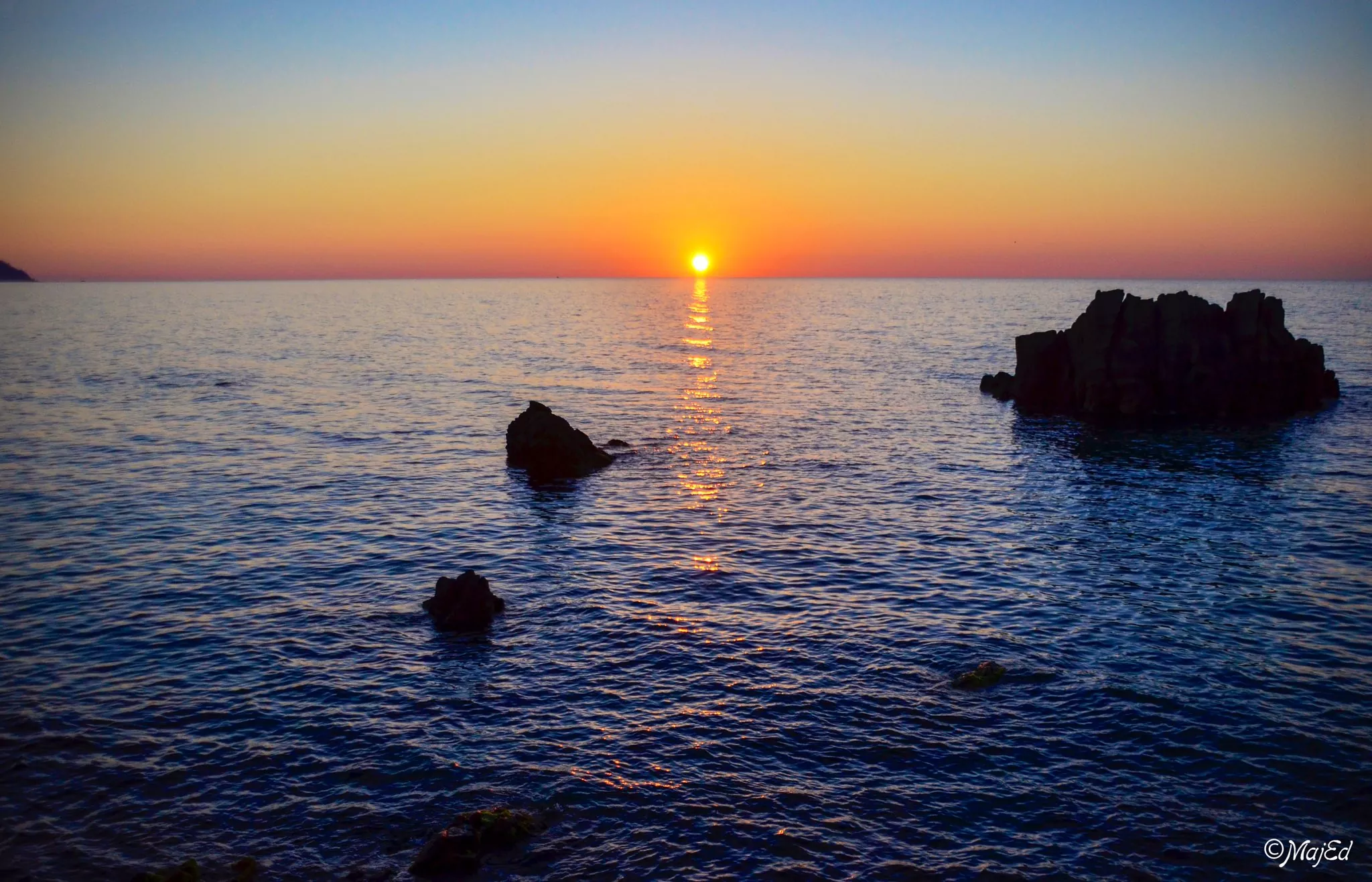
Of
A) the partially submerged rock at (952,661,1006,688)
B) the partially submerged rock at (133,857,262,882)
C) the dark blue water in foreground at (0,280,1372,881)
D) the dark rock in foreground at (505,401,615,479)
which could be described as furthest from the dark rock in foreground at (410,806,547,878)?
the dark rock in foreground at (505,401,615,479)

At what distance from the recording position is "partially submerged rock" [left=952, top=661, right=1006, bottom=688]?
30.6m

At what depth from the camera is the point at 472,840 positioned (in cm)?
2181

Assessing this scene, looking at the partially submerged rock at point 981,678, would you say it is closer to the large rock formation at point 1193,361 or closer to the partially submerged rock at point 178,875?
the partially submerged rock at point 178,875

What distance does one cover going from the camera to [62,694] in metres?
29.9

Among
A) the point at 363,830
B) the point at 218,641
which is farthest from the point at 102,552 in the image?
the point at 363,830

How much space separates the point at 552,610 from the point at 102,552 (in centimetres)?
2411

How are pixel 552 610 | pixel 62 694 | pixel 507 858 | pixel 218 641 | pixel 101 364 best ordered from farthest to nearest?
1. pixel 101 364
2. pixel 552 610
3. pixel 218 641
4. pixel 62 694
5. pixel 507 858

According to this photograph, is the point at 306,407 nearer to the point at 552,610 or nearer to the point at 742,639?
the point at 552,610

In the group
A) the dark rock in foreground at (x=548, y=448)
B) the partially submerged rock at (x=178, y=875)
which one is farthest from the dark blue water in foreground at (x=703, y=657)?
the dark rock in foreground at (x=548, y=448)

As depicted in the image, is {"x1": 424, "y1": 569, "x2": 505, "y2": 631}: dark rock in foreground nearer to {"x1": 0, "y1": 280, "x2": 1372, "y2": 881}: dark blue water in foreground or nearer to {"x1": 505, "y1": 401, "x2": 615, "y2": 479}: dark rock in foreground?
{"x1": 0, "y1": 280, "x2": 1372, "y2": 881}: dark blue water in foreground

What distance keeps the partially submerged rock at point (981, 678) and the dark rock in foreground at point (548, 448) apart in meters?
37.6

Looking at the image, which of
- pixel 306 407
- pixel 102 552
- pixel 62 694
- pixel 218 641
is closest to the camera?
pixel 62 694

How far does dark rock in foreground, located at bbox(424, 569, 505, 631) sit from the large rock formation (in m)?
66.9

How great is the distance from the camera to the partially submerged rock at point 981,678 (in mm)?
30641
